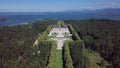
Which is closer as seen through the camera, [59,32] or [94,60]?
[94,60]

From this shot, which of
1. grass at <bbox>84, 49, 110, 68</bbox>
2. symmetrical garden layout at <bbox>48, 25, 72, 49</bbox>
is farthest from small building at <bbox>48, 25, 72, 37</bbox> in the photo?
grass at <bbox>84, 49, 110, 68</bbox>

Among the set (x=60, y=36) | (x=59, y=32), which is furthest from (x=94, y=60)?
(x=59, y=32)

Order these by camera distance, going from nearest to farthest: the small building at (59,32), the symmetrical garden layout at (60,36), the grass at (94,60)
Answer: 1. the grass at (94,60)
2. the symmetrical garden layout at (60,36)
3. the small building at (59,32)

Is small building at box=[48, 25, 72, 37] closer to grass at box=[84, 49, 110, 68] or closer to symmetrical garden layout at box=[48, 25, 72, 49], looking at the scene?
symmetrical garden layout at box=[48, 25, 72, 49]

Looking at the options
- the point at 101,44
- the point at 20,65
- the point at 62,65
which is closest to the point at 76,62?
the point at 62,65

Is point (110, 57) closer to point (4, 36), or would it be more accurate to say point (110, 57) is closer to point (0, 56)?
point (0, 56)

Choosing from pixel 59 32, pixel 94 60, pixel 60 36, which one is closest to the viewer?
pixel 94 60

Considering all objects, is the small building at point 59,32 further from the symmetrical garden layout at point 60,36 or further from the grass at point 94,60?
the grass at point 94,60

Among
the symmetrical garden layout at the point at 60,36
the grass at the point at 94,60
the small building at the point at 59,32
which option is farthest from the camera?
the small building at the point at 59,32

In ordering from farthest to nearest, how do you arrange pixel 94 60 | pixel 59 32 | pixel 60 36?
pixel 59 32, pixel 60 36, pixel 94 60

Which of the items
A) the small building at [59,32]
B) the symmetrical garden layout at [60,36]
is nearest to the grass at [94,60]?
the symmetrical garden layout at [60,36]

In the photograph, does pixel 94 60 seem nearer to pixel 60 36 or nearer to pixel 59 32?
pixel 60 36

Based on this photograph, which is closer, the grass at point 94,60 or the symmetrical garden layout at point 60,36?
the grass at point 94,60
